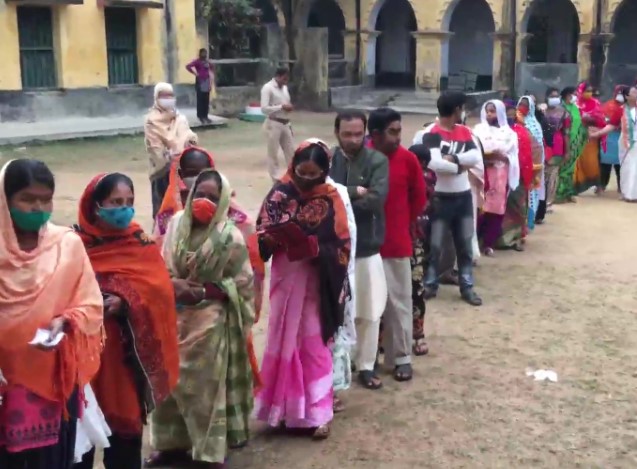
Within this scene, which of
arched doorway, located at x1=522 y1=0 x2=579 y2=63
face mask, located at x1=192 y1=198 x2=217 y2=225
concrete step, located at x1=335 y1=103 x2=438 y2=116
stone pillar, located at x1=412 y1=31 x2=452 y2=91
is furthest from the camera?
arched doorway, located at x1=522 y1=0 x2=579 y2=63

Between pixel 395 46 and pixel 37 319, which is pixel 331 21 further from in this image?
pixel 37 319

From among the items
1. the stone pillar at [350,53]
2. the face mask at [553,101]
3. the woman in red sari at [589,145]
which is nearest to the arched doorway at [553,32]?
the stone pillar at [350,53]

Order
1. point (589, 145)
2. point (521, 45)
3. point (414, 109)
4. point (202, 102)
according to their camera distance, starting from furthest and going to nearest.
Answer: point (414, 109) < point (521, 45) < point (202, 102) < point (589, 145)

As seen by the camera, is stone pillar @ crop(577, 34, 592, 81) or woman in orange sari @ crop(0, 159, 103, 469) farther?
stone pillar @ crop(577, 34, 592, 81)

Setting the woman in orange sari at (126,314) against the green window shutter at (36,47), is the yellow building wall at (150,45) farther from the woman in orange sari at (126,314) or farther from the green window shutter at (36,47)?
the woman in orange sari at (126,314)

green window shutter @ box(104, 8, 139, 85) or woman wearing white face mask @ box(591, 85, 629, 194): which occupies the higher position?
green window shutter @ box(104, 8, 139, 85)

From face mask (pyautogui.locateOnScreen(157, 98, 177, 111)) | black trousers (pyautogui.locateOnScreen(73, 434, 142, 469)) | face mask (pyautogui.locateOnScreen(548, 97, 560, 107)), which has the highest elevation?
face mask (pyautogui.locateOnScreen(157, 98, 177, 111))

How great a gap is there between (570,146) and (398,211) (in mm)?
6354

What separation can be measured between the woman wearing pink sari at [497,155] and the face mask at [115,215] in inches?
204

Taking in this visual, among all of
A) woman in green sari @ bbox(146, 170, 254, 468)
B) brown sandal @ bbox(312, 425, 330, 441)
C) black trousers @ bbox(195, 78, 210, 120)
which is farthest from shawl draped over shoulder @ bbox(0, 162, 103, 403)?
black trousers @ bbox(195, 78, 210, 120)

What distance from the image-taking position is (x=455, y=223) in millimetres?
6414

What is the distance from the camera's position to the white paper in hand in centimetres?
249

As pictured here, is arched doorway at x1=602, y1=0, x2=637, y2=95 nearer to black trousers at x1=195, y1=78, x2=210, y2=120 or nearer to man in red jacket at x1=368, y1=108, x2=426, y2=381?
black trousers at x1=195, y1=78, x2=210, y2=120

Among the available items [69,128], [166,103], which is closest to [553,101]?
[166,103]
